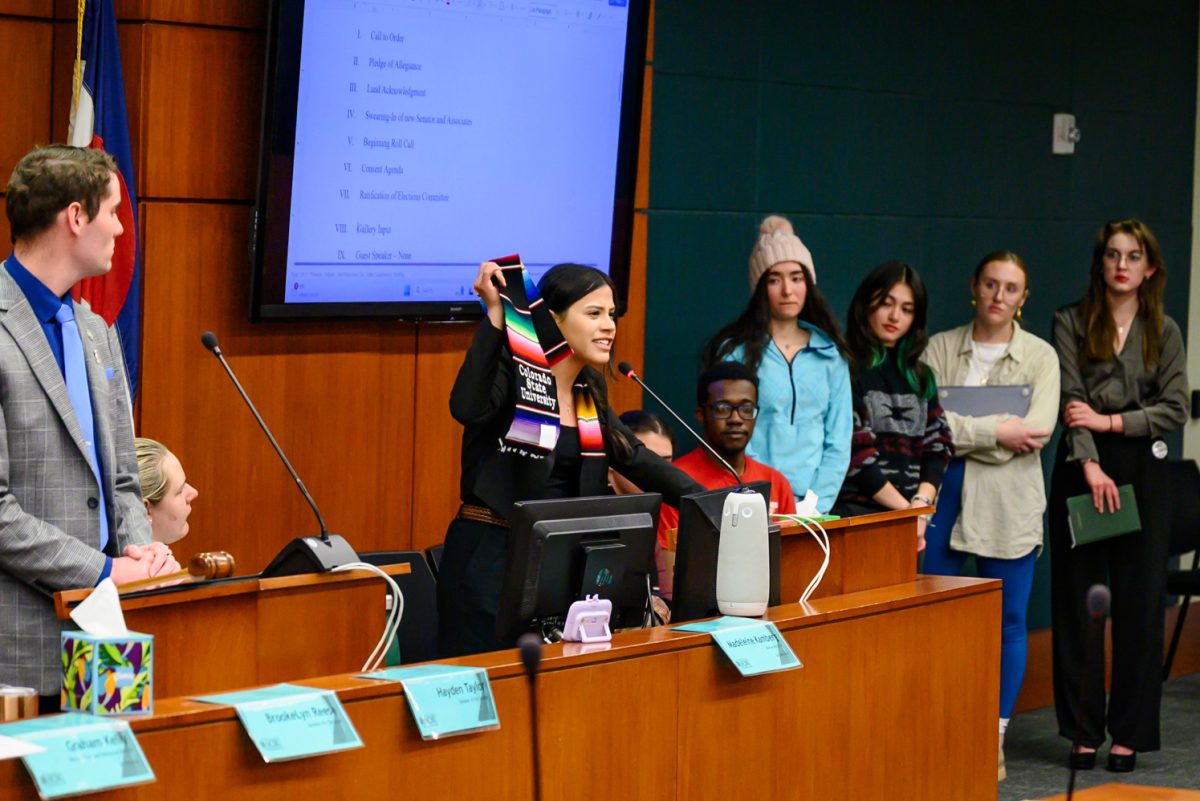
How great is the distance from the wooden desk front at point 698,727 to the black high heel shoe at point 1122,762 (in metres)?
1.95

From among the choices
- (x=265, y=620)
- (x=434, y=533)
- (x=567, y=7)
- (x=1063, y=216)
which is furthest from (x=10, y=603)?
(x=1063, y=216)

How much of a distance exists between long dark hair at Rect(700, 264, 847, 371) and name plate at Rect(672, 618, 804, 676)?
169 cm

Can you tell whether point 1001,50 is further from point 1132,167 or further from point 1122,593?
point 1122,593

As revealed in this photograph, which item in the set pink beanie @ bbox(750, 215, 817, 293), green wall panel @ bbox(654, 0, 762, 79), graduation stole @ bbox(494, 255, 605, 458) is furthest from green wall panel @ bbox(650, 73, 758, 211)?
graduation stole @ bbox(494, 255, 605, 458)

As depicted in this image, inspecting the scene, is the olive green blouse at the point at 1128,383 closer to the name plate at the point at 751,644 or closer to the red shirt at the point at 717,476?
the red shirt at the point at 717,476

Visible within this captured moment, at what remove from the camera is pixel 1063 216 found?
6590 millimetres

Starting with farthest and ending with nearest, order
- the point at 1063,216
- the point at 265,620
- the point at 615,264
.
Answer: the point at 1063,216 → the point at 615,264 → the point at 265,620

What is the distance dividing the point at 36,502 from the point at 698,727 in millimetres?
1135

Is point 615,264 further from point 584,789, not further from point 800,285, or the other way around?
point 584,789

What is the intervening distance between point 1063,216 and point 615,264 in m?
2.48

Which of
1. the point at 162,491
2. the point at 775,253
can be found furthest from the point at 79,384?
the point at 775,253

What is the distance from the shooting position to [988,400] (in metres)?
5.28

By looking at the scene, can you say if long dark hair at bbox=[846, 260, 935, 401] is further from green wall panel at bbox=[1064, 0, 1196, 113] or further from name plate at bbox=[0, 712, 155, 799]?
name plate at bbox=[0, 712, 155, 799]

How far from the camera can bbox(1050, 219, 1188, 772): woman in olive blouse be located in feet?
17.3
